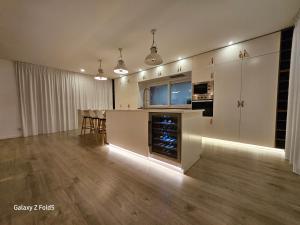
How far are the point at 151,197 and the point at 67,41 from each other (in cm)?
362

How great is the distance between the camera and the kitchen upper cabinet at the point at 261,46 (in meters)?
2.81

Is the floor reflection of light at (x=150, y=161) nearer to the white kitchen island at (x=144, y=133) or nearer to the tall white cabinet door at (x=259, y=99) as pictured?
the white kitchen island at (x=144, y=133)

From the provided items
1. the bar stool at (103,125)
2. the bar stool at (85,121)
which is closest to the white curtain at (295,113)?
the bar stool at (103,125)

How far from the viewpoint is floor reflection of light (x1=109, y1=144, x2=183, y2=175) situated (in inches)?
81.7

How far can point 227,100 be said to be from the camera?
137 inches

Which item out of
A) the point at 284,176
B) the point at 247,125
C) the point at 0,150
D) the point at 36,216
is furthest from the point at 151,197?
the point at 0,150

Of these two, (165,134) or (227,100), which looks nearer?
(165,134)

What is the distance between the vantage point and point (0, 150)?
3135 mm

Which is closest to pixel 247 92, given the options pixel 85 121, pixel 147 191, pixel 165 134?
pixel 165 134

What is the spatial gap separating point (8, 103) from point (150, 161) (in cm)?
504

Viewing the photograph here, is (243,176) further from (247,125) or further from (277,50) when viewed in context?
(277,50)

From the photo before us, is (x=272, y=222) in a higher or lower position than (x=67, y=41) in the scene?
lower

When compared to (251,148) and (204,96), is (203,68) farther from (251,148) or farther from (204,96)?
(251,148)

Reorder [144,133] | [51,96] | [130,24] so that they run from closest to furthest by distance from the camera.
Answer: [144,133], [130,24], [51,96]
